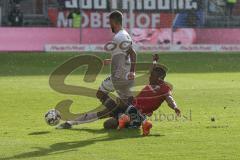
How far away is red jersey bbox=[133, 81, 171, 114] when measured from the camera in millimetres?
13736

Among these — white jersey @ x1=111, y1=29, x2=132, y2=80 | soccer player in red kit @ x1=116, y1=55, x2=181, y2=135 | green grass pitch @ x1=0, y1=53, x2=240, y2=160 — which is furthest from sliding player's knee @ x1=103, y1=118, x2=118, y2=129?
white jersey @ x1=111, y1=29, x2=132, y2=80

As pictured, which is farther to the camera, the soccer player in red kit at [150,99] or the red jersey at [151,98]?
the red jersey at [151,98]

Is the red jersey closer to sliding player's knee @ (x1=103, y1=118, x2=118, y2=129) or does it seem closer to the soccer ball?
sliding player's knee @ (x1=103, y1=118, x2=118, y2=129)

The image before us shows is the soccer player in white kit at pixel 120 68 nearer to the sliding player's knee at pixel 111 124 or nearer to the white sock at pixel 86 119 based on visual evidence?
the sliding player's knee at pixel 111 124

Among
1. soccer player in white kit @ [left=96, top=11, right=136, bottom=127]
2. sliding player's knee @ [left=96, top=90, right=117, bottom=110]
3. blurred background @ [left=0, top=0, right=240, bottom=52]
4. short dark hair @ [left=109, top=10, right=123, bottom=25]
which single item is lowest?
blurred background @ [left=0, top=0, right=240, bottom=52]

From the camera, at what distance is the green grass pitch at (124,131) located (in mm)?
11203

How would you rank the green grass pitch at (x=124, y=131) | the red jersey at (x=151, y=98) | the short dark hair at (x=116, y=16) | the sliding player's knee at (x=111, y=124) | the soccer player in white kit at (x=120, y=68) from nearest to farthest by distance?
the green grass pitch at (x=124, y=131) < the short dark hair at (x=116, y=16) < the soccer player in white kit at (x=120, y=68) < the sliding player's knee at (x=111, y=124) < the red jersey at (x=151, y=98)

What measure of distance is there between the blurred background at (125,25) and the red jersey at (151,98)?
23.8m

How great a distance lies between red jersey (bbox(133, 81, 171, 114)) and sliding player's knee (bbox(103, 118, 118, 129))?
1.74ft

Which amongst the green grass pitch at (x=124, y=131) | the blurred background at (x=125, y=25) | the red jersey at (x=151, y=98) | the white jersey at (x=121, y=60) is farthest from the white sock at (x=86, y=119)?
the blurred background at (x=125, y=25)

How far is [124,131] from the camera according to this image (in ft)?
44.1

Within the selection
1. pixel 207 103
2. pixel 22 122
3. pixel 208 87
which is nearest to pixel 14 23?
pixel 208 87

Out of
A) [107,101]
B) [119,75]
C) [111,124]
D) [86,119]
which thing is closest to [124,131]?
[111,124]

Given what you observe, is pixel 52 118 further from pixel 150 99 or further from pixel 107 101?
pixel 150 99
